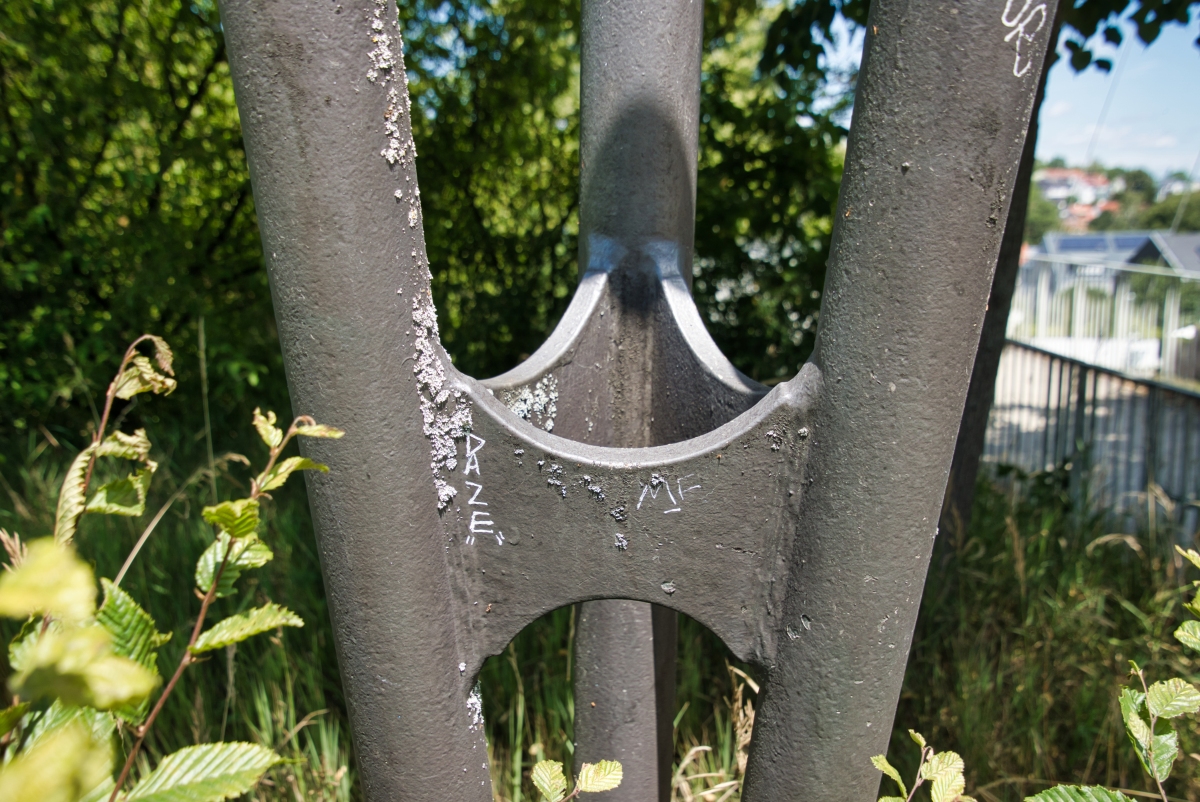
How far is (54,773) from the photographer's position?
0.45 meters

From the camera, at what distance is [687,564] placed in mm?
1287

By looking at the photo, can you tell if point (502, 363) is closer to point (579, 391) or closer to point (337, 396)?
point (579, 391)

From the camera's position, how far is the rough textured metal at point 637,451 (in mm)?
996

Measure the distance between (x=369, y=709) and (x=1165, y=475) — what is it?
502 cm

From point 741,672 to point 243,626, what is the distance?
1449 mm

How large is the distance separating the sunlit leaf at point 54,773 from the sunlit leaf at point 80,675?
0.03 metres

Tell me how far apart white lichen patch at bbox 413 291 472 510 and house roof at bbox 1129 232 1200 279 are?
21.2m

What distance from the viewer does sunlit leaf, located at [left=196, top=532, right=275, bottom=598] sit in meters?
0.97

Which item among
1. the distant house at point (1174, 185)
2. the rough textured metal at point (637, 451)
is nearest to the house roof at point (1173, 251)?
the distant house at point (1174, 185)

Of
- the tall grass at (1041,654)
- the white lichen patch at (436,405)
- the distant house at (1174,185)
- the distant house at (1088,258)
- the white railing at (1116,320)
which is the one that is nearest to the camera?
the white lichen patch at (436,405)

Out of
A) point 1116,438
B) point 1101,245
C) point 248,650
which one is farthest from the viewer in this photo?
point 1101,245

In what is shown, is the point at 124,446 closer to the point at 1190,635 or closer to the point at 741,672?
the point at 1190,635

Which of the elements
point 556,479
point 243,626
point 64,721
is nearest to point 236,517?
point 243,626

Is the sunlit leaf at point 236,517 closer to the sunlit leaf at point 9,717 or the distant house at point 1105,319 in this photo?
the sunlit leaf at point 9,717
